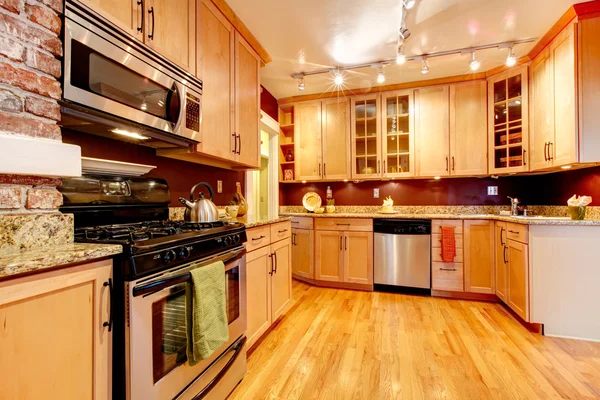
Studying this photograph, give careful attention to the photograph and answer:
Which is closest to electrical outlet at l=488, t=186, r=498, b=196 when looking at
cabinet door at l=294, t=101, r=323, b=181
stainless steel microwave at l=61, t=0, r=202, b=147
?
cabinet door at l=294, t=101, r=323, b=181

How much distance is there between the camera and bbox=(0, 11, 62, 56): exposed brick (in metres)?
0.92

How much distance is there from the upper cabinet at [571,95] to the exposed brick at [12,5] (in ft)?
11.2

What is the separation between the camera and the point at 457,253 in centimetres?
308

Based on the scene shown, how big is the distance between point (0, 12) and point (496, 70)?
398 cm

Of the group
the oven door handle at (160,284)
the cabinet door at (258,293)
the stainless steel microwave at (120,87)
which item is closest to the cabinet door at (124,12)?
the stainless steel microwave at (120,87)

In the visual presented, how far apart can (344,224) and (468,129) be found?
186cm

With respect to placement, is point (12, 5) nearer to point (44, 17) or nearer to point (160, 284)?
point (44, 17)

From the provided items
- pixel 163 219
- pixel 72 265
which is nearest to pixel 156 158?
pixel 163 219

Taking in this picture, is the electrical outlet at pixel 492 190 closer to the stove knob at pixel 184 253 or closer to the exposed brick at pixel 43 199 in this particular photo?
the stove knob at pixel 184 253

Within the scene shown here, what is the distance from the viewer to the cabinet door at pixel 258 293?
193 centimetres

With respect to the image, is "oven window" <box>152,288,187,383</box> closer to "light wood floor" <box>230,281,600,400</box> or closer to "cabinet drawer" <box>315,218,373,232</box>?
"light wood floor" <box>230,281,600,400</box>

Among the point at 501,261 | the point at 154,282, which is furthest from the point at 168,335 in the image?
the point at 501,261

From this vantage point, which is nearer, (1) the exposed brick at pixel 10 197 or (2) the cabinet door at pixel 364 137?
(1) the exposed brick at pixel 10 197

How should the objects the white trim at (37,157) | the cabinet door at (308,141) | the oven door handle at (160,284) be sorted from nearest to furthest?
the white trim at (37,157)
the oven door handle at (160,284)
the cabinet door at (308,141)
